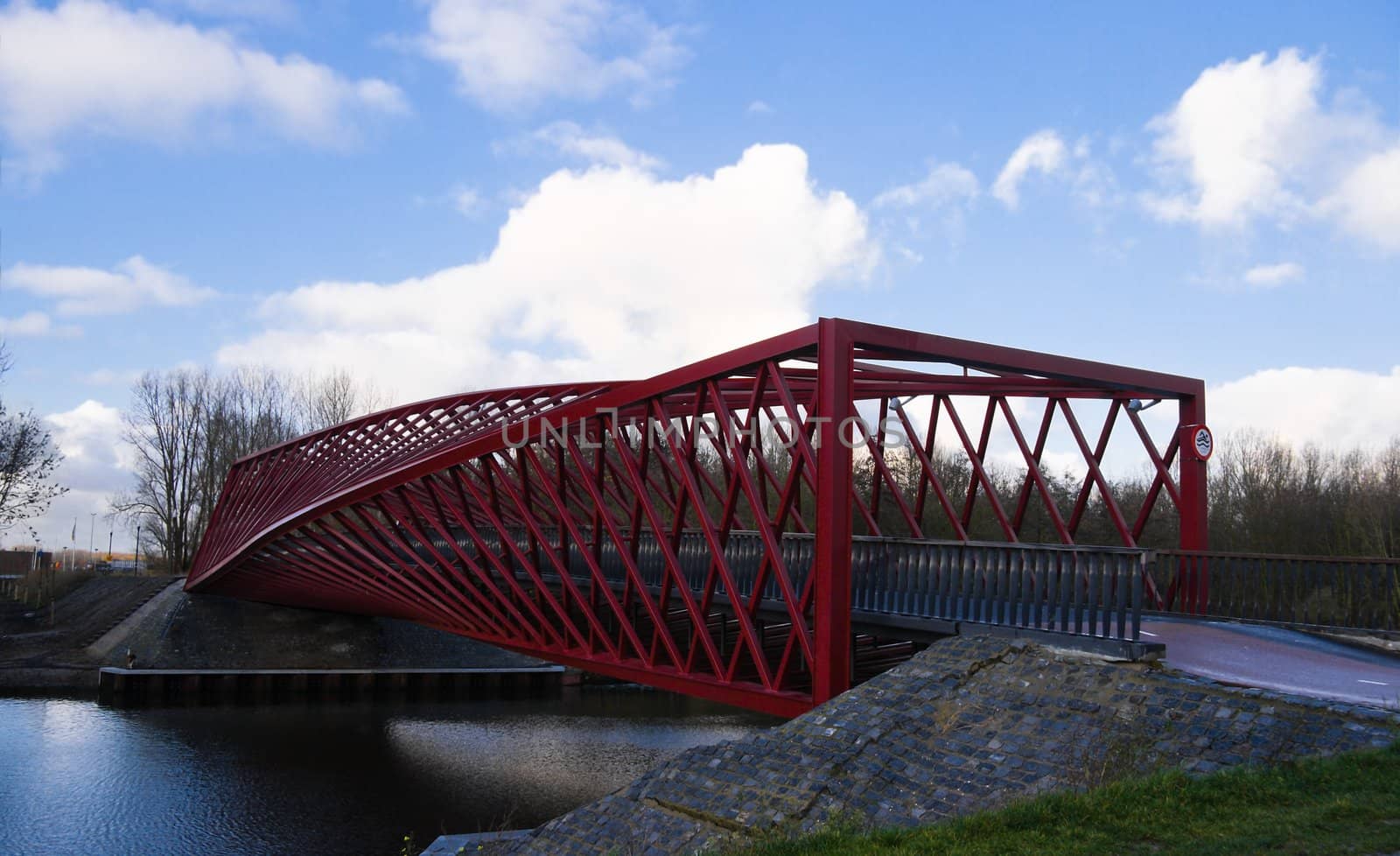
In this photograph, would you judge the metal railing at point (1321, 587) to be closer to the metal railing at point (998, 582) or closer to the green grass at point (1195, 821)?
the metal railing at point (998, 582)

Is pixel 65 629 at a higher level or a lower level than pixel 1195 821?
lower

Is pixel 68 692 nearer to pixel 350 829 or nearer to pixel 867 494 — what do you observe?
pixel 350 829

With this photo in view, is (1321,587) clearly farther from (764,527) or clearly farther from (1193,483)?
Answer: (764,527)

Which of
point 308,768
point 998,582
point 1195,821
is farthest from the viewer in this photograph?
point 308,768

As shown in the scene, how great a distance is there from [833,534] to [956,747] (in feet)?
11.5

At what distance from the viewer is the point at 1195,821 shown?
6.98 metres

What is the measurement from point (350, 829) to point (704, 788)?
40.2 ft

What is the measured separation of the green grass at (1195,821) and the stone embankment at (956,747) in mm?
472

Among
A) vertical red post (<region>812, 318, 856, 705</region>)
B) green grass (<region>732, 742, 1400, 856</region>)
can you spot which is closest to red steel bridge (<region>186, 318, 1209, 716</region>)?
vertical red post (<region>812, 318, 856, 705</region>)

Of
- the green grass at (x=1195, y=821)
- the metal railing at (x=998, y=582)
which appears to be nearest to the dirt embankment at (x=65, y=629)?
the metal railing at (x=998, y=582)

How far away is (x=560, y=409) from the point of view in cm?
1897

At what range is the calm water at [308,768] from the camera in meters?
18.8

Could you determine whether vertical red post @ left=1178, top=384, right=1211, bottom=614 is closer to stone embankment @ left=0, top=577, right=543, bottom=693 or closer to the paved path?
the paved path

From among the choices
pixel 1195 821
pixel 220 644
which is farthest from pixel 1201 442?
pixel 220 644
